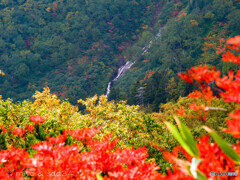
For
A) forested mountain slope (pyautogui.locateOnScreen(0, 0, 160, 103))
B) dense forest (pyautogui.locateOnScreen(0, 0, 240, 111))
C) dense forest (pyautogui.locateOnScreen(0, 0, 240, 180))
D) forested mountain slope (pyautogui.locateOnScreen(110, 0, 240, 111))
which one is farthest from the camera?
forested mountain slope (pyautogui.locateOnScreen(0, 0, 160, 103))

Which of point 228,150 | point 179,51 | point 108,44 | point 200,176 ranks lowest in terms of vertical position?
point 179,51

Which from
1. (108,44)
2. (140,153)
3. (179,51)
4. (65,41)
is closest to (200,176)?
(140,153)

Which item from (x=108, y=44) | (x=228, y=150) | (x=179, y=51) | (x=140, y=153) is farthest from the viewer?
(x=108, y=44)

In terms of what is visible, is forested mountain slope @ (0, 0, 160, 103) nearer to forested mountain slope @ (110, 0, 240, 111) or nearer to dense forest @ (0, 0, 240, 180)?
dense forest @ (0, 0, 240, 180)

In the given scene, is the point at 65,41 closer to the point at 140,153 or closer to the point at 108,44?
the point at 108,44

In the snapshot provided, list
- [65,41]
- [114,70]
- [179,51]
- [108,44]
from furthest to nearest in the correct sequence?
[108,44] → [65,41] → [114,70] → [179,51]

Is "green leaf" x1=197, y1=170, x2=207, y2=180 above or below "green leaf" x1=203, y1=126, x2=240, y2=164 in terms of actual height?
below

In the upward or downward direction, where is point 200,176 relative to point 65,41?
upward

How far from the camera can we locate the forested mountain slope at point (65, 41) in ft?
170

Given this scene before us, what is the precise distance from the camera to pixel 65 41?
2441 inches

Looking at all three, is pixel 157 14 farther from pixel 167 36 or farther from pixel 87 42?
pixel 87 42

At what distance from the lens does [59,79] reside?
174 ft

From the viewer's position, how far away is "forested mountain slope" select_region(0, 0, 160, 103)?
5172 cm

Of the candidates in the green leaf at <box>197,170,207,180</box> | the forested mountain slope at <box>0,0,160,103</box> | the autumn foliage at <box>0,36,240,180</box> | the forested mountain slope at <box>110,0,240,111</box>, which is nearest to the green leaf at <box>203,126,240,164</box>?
the autumn foliage at <box>0,36,240,180</box>
